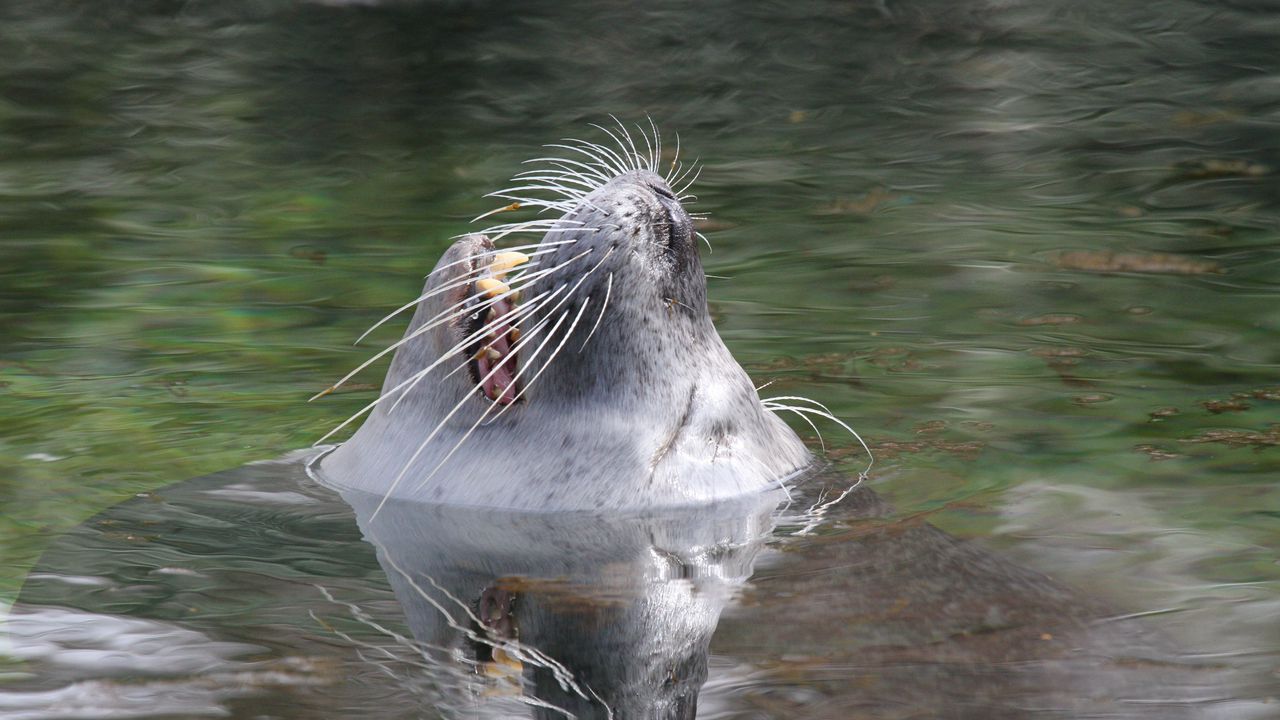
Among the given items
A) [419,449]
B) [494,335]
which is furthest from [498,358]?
[419,449]

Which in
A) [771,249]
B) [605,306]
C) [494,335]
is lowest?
[771,249]

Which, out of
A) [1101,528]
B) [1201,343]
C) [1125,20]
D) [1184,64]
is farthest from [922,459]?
[1125,20]

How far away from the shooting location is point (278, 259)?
28.3 ft

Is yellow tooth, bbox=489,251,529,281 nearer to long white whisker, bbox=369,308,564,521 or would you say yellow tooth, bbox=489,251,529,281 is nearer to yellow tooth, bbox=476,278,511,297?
yellow tooth, bbox=476,278,511,297

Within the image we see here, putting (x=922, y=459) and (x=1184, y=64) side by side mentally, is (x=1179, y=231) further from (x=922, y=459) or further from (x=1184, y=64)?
(x=1184, y=64)

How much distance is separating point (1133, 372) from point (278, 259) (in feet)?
14.1

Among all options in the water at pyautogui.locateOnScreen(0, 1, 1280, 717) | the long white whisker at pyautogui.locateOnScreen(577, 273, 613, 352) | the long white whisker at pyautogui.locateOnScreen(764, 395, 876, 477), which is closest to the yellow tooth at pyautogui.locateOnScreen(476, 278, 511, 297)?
the long white whisker at pyautogui.locateOnScreen(577, 273, 613, 352)

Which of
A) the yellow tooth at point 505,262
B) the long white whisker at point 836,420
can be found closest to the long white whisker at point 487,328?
the yellow tooth at point 505,262

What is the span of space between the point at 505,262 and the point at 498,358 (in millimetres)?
271

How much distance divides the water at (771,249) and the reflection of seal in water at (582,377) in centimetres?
41

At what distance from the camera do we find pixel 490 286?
15.9 ft

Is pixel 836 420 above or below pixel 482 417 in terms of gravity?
below

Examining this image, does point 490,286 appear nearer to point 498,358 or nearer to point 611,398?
point 498,358

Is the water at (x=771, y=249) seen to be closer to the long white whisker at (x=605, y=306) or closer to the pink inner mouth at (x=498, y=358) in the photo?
the pink inner mouth at (x=498, y=358)
